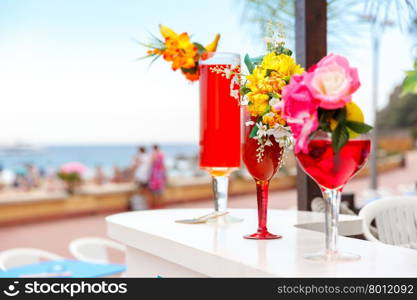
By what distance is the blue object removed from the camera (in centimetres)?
343

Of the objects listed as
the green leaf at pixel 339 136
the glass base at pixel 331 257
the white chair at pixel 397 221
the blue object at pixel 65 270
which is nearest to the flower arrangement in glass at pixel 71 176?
the blue object at pixel 65 270

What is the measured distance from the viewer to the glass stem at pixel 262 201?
4.48ft

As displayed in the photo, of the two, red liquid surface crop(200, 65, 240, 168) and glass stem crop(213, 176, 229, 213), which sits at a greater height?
red liquid surface crop(200, 65, 240, 168)

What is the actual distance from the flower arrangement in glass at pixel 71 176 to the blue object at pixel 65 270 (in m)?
7.37

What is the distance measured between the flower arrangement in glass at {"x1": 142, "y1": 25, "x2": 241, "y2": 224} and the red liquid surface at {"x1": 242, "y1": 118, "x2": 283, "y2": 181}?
247 millimetres

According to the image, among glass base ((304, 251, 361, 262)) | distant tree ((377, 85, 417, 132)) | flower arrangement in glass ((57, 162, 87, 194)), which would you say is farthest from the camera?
distant tree ((377, 85, 417, 132))

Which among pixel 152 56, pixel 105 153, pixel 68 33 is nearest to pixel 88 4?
pixel 68 33

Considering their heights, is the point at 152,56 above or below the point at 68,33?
below

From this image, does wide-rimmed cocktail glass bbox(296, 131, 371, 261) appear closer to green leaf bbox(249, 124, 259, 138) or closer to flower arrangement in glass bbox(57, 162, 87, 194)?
green leaf bbox(249, 124, 259, 138)

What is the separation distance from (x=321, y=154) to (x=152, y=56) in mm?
665

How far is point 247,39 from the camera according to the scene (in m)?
3.98

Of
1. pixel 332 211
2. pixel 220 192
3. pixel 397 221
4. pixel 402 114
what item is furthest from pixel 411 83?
pixel 402 114

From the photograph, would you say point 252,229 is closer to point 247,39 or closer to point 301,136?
point 301,136

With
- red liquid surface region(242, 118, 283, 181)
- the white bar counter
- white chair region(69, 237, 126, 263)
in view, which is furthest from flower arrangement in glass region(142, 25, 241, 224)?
white chair region(69, 237, 126, 263)
